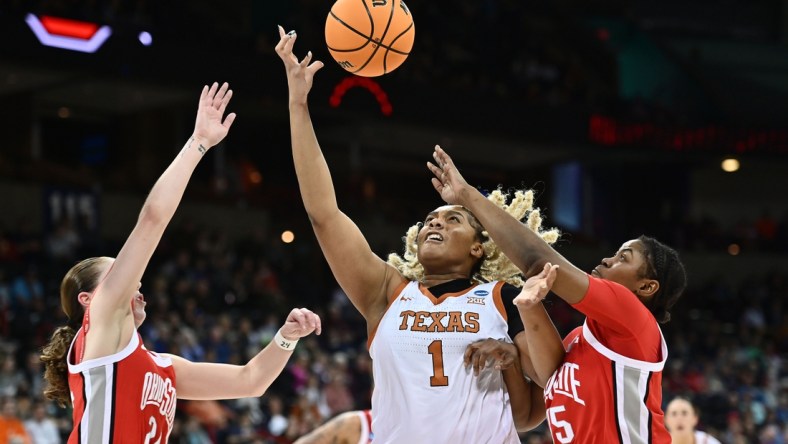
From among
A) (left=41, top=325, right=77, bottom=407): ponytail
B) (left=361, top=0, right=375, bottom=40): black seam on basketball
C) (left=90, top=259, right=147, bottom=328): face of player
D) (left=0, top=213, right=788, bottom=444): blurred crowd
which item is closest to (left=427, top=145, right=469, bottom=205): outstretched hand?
(left=361, top=0, right=375, bottom=40): black seam on basketball

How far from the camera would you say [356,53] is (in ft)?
15.5

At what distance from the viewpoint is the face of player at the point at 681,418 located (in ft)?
22.1

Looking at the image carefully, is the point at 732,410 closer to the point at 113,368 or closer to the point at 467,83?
the point at 467,83

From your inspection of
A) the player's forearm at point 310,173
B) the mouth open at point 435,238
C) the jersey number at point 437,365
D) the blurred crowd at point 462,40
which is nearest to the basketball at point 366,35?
the player's forearm at point 310,173

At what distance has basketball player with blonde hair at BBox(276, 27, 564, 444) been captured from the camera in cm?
407

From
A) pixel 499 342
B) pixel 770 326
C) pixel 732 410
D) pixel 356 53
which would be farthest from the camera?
pixel 770 326

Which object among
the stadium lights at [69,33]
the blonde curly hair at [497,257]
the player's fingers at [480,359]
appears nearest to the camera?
the player's fingers at [480,359]

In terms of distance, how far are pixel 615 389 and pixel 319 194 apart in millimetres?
1329

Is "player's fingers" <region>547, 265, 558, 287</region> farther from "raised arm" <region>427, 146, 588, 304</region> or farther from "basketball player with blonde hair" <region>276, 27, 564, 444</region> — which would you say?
"basketball player with blonde hair" <region>276, 27, 564, 444</region>

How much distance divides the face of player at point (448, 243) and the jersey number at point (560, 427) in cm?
75

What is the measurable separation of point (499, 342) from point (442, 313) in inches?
9.9

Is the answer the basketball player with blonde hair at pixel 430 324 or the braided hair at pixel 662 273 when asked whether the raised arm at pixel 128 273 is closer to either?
the basketball player with blonde hair at pixel 430 324

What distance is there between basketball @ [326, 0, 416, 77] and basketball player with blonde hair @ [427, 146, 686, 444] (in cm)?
86

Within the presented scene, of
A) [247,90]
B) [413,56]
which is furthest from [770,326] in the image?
[247,90]
